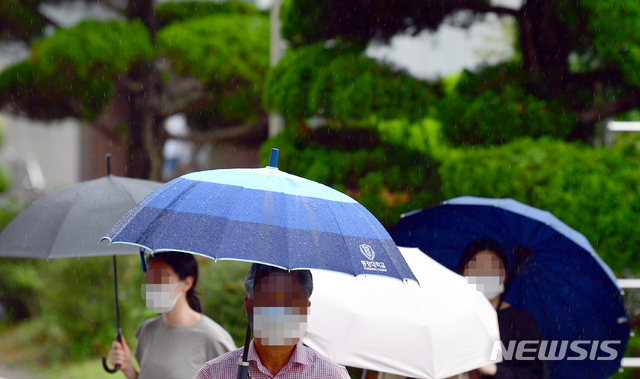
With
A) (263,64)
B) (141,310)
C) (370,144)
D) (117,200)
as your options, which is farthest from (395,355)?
(263,64)

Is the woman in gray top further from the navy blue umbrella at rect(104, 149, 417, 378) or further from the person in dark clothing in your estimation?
the person in dark clothing

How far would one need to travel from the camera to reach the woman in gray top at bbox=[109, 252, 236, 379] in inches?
114

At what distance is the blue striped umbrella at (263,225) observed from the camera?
1701 millimetres

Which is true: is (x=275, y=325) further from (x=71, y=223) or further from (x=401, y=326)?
(x=71, y=223)

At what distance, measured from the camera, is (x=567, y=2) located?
5059 millimetres

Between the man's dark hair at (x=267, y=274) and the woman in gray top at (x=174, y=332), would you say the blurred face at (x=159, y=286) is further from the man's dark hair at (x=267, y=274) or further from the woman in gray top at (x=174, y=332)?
the man's dark hair at (x=267, y=274)

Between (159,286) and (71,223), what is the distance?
1.98 ft

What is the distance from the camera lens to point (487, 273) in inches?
135

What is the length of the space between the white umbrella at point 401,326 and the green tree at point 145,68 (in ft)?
21.6

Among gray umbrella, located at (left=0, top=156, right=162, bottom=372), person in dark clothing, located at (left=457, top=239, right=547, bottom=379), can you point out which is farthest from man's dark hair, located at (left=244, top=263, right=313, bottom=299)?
person in dark clothing, located at (left=457, top=239, right=547, bottom=379)

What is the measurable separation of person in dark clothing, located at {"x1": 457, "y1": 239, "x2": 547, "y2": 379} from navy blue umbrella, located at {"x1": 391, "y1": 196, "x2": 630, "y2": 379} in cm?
24

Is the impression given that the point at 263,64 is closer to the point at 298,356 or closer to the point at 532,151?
the point at 532,151

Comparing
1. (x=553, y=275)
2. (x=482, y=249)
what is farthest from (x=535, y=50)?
(x=482, y=249)

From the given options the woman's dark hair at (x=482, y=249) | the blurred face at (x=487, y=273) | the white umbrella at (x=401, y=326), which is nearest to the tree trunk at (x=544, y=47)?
the woman's dark hair at (x=482, y=249)
